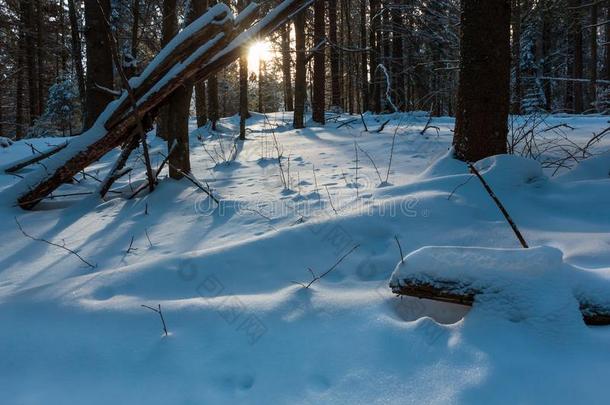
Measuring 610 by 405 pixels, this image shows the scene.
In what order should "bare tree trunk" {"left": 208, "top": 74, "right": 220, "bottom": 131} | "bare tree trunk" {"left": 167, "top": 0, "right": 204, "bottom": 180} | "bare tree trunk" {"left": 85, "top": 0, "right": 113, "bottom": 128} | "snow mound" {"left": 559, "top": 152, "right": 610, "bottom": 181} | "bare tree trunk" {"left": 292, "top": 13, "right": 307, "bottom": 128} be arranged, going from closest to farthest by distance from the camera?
"snow mound" {"left": 559, "top": 152, "right": 610, "bottom": 181} < "bare tree trunk" {"left": 167, "top": 0, "right": 204, "bottom": 180} < "bare tree trunk" {"left": 85, "top": 0, "right": 113, "bottom": 128} < "bare tree trunk" {"left": 292, "top": 13, "right": 307, "bottom": 128} < "bare tree trunk" {"left": 208, "top": 74, "right": 220, "bottom": 131}

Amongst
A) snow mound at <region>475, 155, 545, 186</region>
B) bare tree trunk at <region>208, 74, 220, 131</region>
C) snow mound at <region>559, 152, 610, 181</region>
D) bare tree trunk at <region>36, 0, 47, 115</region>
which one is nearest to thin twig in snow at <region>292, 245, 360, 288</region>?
snow mound at <region>475, 155, 545, 186</region>

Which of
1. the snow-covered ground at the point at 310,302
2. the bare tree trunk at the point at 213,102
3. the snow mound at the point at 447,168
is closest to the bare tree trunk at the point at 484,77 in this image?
the snow mound at the point at 447,168

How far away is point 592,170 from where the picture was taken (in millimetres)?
3467

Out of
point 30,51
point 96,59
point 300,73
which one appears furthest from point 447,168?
point 30,51

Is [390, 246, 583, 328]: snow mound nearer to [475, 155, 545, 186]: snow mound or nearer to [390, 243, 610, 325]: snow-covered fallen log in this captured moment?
[390, 243, 610, 325]: snow-covered fallen log

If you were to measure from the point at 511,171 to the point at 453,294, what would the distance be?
6.08ft

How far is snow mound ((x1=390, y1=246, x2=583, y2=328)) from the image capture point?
1.62m

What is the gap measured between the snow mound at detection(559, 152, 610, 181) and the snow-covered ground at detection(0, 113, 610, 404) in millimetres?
13

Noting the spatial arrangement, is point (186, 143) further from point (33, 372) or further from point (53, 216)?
point (33, 372)

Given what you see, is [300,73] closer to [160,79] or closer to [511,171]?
[160,79]

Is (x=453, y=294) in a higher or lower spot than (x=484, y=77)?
lower

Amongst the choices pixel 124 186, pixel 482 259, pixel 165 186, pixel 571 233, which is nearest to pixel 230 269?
pixel 482 259

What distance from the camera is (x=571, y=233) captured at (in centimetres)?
250

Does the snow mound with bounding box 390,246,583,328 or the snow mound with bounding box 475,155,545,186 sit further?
the snow mound with bounding box 475,155,545,186
